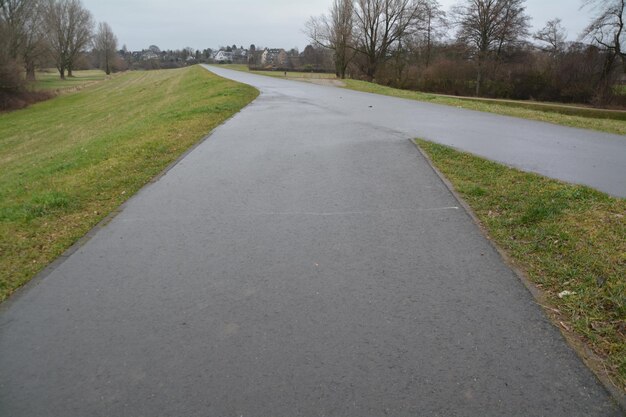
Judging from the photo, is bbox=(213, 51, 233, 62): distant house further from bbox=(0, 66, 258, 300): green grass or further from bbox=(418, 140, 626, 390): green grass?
bbox=(418, 140, 626, 390): green grass

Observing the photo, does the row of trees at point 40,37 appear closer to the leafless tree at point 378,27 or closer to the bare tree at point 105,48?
the bare tree at point 105,48

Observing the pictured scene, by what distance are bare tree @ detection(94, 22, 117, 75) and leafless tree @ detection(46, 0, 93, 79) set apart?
78.6ft

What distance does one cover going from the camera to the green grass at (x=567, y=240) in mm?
3306

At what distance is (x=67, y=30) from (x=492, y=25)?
6396 centimetres

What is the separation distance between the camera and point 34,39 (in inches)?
1746

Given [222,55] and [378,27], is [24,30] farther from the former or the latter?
[222,55]

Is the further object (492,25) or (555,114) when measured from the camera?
(492,25)

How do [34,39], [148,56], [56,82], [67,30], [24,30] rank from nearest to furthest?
[24,30]
[34,39]
[56,82]
[67,30]
[148,56]

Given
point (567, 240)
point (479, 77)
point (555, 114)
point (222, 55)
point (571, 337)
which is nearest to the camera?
point (571, 337)

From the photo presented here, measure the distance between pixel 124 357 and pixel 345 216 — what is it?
324 centimetres

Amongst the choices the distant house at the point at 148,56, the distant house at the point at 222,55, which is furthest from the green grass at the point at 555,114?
the distant house at the point at 222,55

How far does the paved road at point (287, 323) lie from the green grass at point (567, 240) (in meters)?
0.26

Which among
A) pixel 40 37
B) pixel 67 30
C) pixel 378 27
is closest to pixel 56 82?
pixel 40 37

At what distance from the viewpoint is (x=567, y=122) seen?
13141 millimetres
